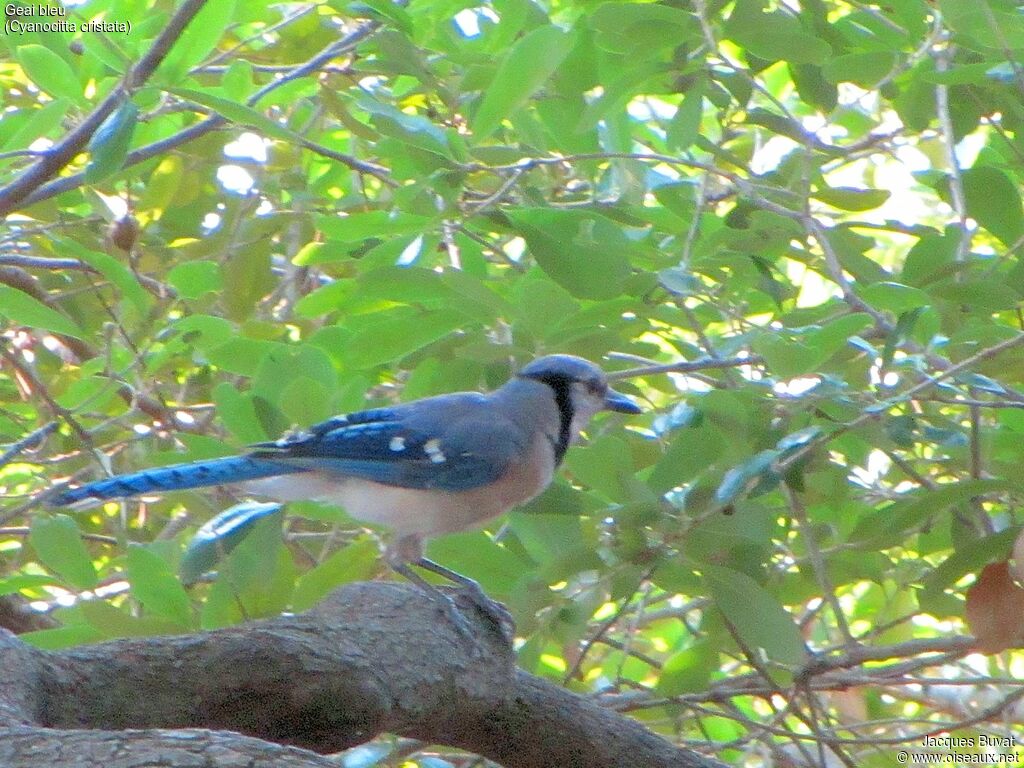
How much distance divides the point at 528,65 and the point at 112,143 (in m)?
0.71

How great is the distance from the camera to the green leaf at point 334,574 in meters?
2.49

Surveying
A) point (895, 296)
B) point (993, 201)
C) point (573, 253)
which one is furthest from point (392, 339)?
point (993, 201)

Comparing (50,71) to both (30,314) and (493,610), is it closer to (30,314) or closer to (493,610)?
(30,314)

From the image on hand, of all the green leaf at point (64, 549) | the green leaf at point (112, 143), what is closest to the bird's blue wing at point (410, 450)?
the green leaf at point (64, 549)

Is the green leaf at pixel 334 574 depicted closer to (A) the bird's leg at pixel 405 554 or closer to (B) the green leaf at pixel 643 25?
(A) the bird's leg at pixel 405 554

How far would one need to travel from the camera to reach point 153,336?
284 cm

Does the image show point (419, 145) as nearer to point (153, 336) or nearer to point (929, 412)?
point (153, 336)

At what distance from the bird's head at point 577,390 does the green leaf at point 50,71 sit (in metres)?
1.04

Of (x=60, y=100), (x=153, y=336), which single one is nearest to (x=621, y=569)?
(x=153, y=336)

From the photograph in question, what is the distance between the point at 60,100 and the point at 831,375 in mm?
1530

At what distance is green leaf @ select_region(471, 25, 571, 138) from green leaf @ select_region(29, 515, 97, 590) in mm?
1068

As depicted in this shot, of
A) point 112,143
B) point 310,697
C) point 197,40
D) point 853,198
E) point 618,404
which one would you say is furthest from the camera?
point 618,404

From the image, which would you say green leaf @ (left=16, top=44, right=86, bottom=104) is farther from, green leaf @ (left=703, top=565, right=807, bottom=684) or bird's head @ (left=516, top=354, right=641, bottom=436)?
green leaf @ (left=703, top=565, right=807, bottom=684)

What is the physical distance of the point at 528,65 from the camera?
2.25 metres
